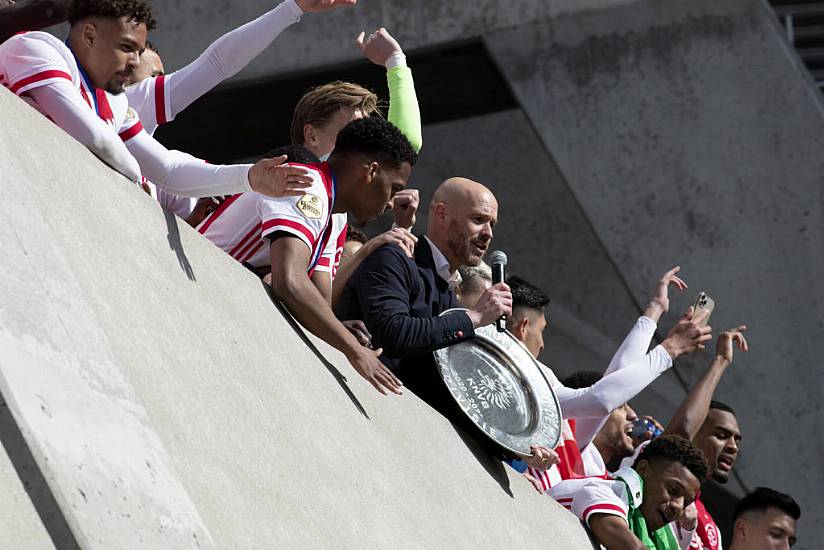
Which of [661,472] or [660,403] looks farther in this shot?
[660,403]

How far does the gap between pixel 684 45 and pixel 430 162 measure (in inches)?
143

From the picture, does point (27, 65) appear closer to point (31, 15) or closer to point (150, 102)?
point (31, 15)

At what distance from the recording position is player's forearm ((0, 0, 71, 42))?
3523 mm

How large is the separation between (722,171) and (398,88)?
12.7 feet

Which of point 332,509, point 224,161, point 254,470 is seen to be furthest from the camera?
point 224,161

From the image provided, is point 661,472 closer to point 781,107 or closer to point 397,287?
point 397,287

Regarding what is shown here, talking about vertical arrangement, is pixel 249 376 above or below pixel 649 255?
below

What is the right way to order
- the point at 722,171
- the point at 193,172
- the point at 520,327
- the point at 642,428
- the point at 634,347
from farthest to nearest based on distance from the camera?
1. the point at 722,171
2. the point at 642,428
3. the point at 634,347
4. the point at 520,327
5. the point at 193,172

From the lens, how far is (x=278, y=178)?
131 inches

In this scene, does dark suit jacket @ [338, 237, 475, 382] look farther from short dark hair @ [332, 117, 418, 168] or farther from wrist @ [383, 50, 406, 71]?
wrist @ [383, 50, 406, 71]

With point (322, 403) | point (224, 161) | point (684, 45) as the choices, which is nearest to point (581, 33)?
point (684, 45)

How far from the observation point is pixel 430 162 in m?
11.7

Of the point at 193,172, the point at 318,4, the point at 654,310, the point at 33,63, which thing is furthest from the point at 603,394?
the point at 33,63

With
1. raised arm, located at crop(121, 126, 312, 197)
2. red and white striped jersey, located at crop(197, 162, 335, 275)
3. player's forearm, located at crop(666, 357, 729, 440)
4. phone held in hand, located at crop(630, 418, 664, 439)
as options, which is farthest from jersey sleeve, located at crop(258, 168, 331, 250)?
phone held in hand, located at crop(630, 418, 664, 439)
